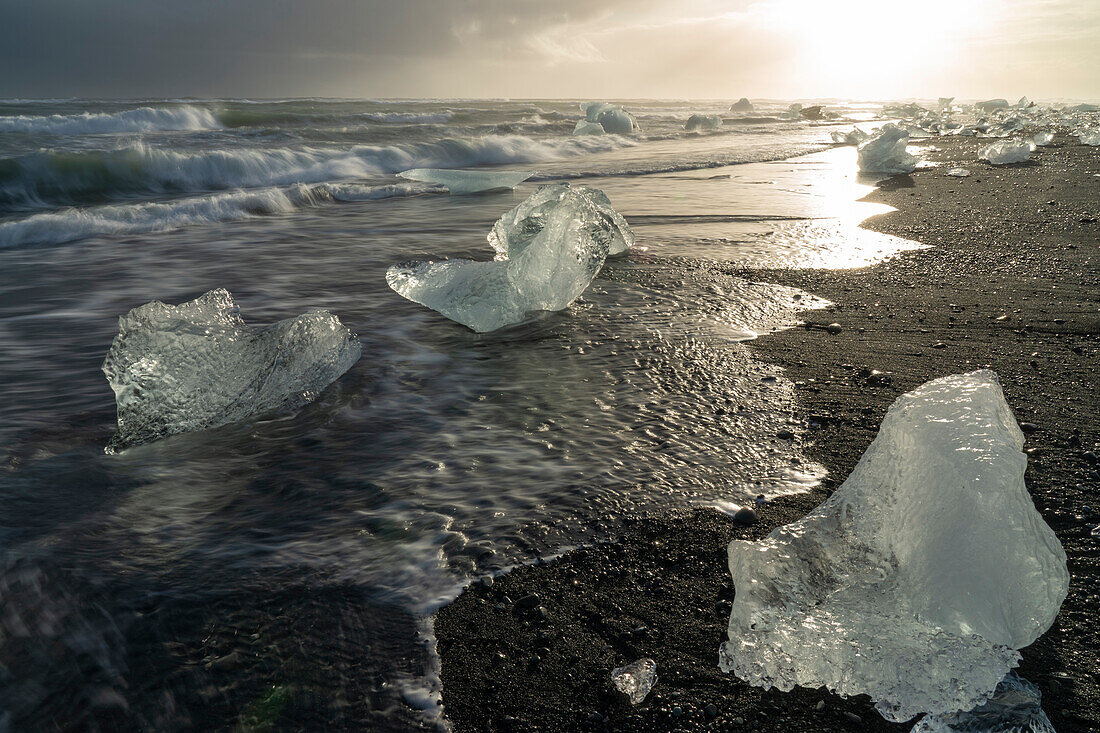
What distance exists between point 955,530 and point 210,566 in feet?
5.26

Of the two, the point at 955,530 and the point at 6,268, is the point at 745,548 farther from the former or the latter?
the point at 6,268

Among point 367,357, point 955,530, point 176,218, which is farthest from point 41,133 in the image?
point 955,530

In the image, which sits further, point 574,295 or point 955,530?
point 574,295

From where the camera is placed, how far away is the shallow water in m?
1.27

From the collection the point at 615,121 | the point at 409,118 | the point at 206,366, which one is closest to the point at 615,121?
the point at 615,121

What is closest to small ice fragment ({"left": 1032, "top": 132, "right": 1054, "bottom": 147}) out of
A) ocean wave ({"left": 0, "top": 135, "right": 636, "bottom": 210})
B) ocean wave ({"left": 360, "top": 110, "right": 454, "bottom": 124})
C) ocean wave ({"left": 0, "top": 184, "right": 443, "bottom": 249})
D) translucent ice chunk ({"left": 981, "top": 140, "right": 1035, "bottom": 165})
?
translucent ice chunk ({"left": 981, "top": 140, "right": 1035, "bottom": 165})

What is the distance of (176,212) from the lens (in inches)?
276

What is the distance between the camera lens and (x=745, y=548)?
1.31m

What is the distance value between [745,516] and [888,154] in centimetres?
915

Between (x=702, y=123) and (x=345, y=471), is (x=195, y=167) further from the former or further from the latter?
(x=702, y=123)

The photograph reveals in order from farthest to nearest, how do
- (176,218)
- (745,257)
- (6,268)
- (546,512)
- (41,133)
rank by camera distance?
1. (41,133)
2. (176,218)
3. (6,268)
4. (745,257)
5. (546,512)

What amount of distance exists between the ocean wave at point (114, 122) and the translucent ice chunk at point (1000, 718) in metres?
18.9

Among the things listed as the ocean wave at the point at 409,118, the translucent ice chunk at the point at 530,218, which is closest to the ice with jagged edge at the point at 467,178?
the translucent ice chunk at the point at 530,218

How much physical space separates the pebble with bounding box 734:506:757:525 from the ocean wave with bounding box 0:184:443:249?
6.55 metres
